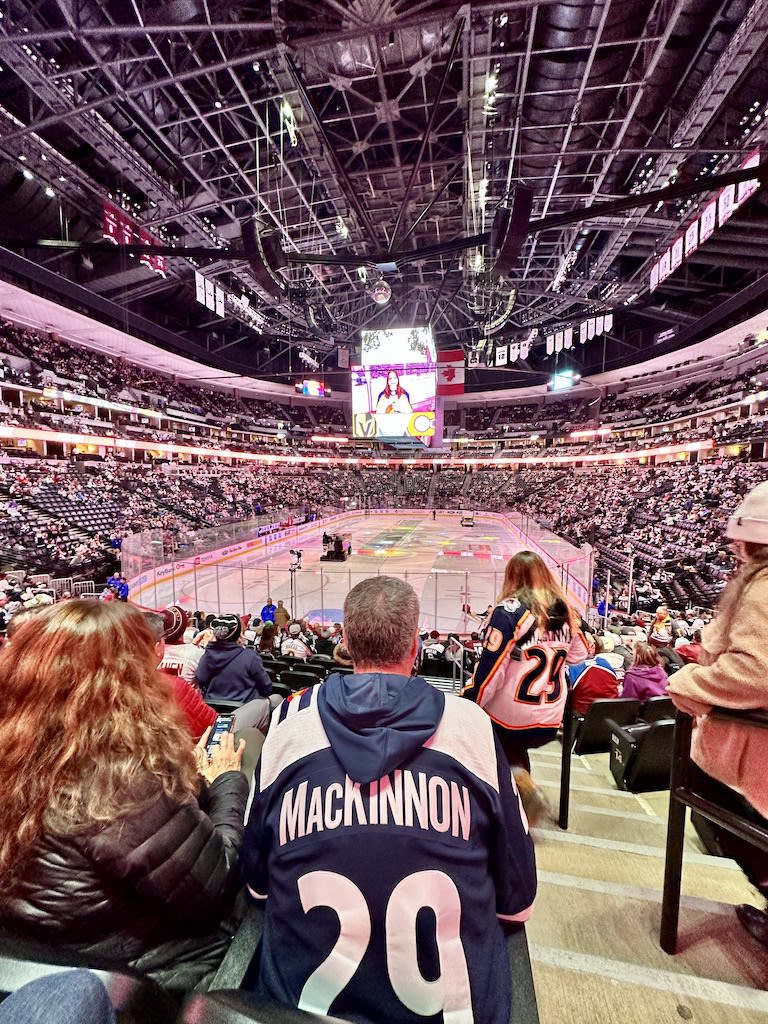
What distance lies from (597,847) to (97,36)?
578 inches

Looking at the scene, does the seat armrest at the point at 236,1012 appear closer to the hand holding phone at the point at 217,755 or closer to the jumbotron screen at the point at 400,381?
the hand holding phone at the point at 217,755

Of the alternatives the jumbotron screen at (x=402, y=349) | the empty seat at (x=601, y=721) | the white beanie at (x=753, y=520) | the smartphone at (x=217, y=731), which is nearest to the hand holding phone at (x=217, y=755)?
the smartphone at (x=217, y=731)

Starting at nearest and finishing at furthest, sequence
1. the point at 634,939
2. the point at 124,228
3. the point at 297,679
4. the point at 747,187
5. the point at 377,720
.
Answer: the point at 377,720
the point at 634,939
the point at 297,679
the point at 747,187
the point at 124,228

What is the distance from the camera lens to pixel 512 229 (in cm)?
723

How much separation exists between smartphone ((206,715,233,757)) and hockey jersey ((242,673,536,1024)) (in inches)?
41.4

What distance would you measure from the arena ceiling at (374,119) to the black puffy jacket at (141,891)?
1003 centimetres

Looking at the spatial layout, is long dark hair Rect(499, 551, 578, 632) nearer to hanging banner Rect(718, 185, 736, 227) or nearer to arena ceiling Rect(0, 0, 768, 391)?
arena ceiling Rect(0, 0, 768, 391)

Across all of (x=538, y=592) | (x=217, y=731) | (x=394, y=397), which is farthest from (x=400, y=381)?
(x=217, y=731)

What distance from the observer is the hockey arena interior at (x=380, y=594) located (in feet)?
3.44

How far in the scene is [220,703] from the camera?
11.6 feet

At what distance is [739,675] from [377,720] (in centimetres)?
109

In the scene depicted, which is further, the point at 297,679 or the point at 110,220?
the point at 110,220

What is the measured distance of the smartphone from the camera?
2188 millimetres

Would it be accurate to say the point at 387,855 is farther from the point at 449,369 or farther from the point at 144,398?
Result: the point at 144,398
